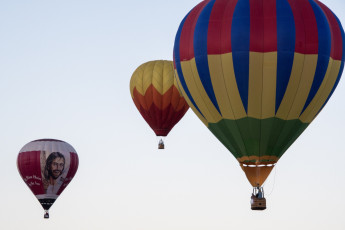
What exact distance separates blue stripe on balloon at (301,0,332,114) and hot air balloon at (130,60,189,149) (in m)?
12.8

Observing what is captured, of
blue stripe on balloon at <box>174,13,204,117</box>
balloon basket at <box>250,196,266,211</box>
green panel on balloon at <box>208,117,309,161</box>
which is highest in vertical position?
blue stripe on balloon at <box>174,13,204,117</box>

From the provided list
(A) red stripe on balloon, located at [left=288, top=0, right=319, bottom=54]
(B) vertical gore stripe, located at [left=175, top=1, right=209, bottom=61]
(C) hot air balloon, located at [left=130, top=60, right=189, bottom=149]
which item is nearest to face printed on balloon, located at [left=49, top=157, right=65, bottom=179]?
(C) hot air balloon, located at [left=130, top=60, right=189, bottom=149]

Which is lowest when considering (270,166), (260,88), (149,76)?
(270,166)

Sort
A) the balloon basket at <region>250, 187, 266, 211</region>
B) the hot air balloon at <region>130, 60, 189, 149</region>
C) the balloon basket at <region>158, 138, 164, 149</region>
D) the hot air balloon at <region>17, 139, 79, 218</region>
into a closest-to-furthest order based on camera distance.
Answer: the balloon basket at <region>250, 187, 266, 211</region> → the hot air balloon at <region>130, 60, 189, 149</region> → the hot air balloon at <region>17, 139, 79, 218</region> → the balloon basket at <region>158, 138, 164, 149</region>

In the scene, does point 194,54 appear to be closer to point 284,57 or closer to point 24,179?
point 284,57

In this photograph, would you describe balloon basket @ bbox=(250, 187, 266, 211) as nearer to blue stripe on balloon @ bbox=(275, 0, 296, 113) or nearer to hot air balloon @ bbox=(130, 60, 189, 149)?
blue stripe on balloon @ bbox=(275, 0, 296, 113)

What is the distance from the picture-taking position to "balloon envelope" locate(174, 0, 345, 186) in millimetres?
31281

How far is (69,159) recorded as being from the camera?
44.9m

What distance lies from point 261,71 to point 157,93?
12991 mm

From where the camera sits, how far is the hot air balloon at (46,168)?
145 feet

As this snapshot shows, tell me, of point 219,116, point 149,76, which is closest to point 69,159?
point 149,76

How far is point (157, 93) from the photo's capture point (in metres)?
43.8

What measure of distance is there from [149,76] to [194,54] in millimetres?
11925

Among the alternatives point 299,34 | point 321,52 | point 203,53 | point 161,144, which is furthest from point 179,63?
point 161,144
